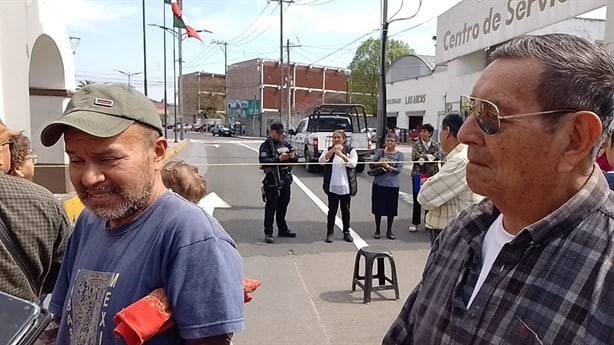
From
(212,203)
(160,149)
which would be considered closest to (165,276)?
(160,149)

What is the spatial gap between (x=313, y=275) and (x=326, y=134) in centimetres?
1007

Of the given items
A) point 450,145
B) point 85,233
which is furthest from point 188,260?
point 450,145

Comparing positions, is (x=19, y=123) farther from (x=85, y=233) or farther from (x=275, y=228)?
(x=85, y=233)

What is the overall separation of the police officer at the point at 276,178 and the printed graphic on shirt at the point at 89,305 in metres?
5.34

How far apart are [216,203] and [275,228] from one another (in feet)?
8.49

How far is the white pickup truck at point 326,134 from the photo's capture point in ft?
49.7

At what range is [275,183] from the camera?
6992 millimetres

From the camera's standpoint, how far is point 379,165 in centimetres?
712

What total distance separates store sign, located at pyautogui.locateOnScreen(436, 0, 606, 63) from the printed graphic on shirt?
28.5ft

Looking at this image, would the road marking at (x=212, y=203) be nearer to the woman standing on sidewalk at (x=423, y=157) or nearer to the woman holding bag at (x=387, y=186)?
the woman holding bag at (x=387, y=186)

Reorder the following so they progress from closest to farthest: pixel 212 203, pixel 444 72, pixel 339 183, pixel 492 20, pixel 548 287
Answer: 1. pixel 548 287
2. pixel 339 183
3. pixel 212 203
4. pixel 492 20
5. pixel 444 72

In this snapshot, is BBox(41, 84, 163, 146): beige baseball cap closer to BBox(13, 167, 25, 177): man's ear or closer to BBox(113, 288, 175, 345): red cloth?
BBox(113, 288, 175, 345): red cloth

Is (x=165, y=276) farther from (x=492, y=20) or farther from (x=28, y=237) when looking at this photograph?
(x=492, y=20)

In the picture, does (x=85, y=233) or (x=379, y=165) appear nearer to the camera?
(x=85, y=233)
